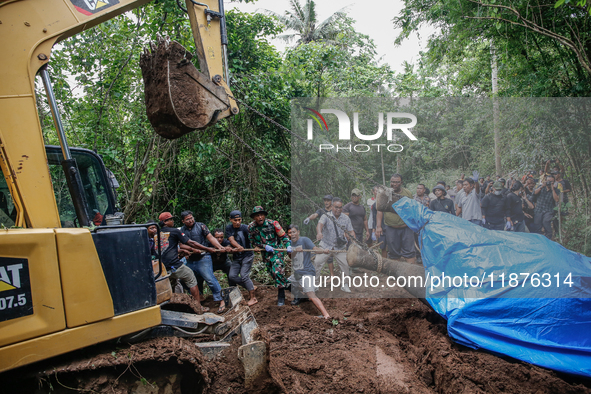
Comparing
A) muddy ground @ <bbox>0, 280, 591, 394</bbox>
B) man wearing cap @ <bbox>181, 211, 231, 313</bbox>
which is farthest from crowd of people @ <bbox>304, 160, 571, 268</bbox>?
man wearing cap @ <bbox>181, 211, 231, 313</bbox>

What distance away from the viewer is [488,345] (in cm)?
372

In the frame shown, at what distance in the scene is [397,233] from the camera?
670 cm

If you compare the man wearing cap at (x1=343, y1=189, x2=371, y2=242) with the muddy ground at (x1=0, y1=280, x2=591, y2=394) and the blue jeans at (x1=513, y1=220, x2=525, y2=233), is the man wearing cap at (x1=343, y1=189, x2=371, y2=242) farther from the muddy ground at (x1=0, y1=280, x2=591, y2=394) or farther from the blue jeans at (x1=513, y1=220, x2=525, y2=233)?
the blue jeans at (x1=513, y1=220, x2=525, y2=233)

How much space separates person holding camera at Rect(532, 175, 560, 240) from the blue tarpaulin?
2.99 meters

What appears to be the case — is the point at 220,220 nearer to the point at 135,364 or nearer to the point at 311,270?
the point at 311,270

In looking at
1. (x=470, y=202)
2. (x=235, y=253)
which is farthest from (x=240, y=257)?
(x=470, y=202)

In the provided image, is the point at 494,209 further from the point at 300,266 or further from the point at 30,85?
the point at 30,85

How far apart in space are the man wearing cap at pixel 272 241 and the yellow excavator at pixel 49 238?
2803 mm

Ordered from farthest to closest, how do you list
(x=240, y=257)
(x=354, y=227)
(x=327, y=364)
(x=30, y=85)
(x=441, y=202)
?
1. (x=354, y=227)
2. (x=441, y=202)
3. (x=240, y=257)
4. (x=327, y=364)
5. (x=30, y=85)

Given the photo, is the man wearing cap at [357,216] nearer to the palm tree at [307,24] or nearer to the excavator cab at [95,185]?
the excavator cab at [95,185]

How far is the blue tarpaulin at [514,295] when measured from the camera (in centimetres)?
358

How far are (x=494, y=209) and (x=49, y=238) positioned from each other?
672 centimetres

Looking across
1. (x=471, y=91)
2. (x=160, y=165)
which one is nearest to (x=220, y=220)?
(x=160, y=165)

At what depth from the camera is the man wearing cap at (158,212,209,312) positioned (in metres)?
5.40
